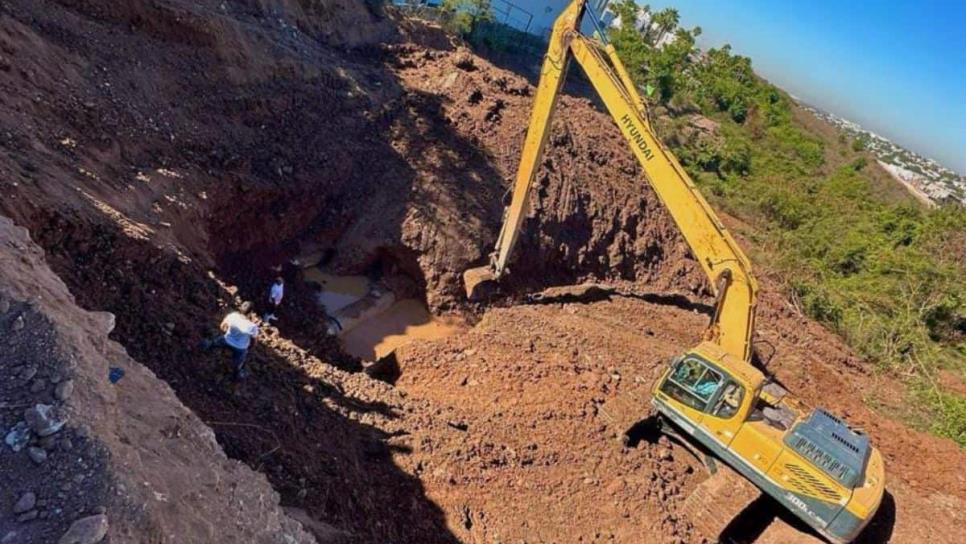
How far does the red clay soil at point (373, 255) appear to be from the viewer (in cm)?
684

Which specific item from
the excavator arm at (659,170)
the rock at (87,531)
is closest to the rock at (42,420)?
the rock at (87,531)

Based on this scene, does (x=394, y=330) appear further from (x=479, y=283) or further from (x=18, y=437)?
(x=18, y=437)

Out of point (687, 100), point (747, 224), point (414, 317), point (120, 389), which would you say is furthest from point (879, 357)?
point (687, 100)

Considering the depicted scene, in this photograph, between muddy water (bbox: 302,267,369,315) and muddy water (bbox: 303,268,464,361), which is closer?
muddy water (bbox: 303,268,464,361)

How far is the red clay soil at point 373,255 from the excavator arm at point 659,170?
85.3 inches

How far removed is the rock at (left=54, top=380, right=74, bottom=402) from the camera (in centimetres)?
322

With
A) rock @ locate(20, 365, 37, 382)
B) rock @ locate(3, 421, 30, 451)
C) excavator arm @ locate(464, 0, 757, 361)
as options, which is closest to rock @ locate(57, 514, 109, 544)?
rock @ locate(3, 421, 30, 451)

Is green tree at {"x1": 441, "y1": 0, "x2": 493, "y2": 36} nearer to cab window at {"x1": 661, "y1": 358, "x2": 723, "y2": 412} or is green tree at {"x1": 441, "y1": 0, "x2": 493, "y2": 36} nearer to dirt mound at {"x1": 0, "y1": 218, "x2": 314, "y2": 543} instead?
cab window at {"x1": 661, "y1": 358, "x2": 723, "y2": 412}

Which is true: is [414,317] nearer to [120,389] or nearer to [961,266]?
[120,389]

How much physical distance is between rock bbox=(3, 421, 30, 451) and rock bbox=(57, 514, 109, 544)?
0.54 metres

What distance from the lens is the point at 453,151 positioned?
14.4 meters

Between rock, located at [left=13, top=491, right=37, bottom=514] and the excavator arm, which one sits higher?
the excavator arm

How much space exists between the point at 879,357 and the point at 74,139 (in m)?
17.1

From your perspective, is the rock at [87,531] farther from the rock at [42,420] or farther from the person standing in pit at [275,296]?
the person standing in pit at [275,296]
